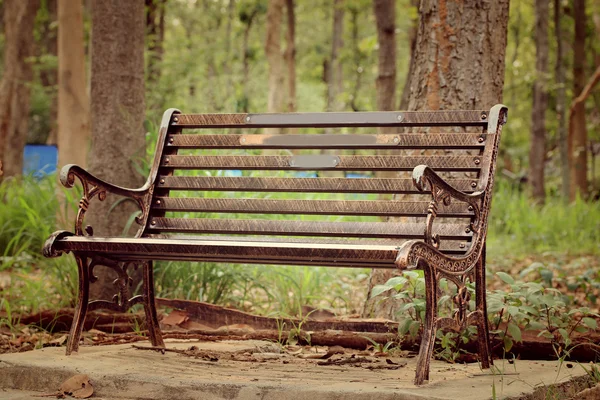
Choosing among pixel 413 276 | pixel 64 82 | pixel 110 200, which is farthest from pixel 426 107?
pixel 64 82

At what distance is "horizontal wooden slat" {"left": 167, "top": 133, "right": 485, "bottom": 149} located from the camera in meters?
3.89

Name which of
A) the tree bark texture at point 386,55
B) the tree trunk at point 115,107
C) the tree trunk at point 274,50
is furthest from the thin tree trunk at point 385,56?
the tree trunk at point 274,50

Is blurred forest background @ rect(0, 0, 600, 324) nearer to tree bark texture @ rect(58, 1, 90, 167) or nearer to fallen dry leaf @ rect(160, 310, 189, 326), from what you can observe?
tree bark texture @ rect(58, 1, 90, 167)

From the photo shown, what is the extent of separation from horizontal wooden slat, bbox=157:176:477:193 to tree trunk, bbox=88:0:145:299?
1226 millimetres

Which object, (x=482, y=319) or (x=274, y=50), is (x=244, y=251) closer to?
(x=482, y=319)

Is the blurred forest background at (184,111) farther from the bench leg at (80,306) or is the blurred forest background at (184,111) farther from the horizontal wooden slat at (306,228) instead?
the bench leg at (80,306)

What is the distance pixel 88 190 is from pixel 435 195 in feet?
5.32

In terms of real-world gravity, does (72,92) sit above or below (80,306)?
above

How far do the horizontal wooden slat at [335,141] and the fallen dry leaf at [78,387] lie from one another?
1438mm

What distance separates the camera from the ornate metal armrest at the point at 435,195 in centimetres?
301

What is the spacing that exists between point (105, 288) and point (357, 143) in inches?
85.8

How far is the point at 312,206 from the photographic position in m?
3.99

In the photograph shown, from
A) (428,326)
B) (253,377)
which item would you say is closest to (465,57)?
(428,326)

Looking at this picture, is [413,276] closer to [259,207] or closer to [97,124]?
[259,207]
